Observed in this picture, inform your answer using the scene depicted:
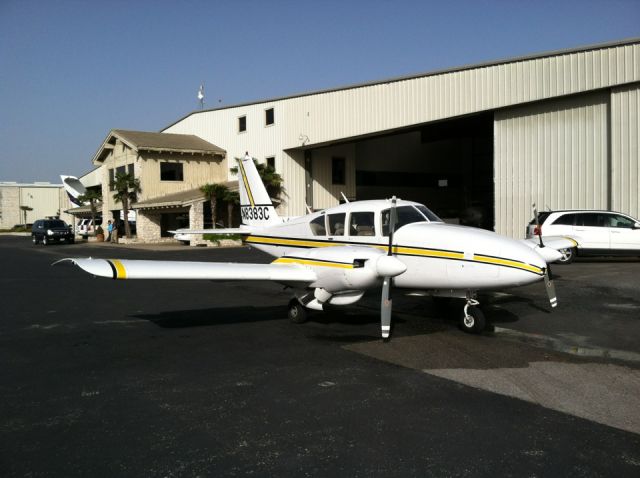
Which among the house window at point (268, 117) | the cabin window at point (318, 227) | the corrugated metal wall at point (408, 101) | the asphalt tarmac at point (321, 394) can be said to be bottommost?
the asphalt tarmac at point (321, 394)

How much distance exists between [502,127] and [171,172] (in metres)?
27.4

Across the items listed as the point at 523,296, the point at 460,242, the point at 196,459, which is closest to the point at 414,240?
the point at 460,242

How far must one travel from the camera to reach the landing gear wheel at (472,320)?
865 cm

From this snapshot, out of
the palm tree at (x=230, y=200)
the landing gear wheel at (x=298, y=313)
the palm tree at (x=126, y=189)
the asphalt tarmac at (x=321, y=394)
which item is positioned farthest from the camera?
the palm tree at (x=126, y=189)

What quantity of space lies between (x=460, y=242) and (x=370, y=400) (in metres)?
3.83

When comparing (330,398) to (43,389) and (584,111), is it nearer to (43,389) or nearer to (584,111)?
(43,389)

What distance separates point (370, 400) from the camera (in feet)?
18.2

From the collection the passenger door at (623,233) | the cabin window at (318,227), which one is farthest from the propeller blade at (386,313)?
the passenger door at (623,233)

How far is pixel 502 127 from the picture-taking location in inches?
937

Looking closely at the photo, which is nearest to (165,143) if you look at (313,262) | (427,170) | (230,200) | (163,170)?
(163,170)

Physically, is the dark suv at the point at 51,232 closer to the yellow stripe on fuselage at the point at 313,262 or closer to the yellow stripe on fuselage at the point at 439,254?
the yellow stripe on fuselage at the point at 439,254

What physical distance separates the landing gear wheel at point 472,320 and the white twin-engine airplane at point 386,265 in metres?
0.02

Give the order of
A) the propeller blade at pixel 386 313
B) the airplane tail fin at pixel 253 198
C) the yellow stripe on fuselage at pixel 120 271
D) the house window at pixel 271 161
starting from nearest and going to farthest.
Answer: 1. the propeller blade at pixel 386 313
2. the yellow stripe on fuselage at pixel 120 271
3. the airplane tail fin at pixel 253 198
4. the house window at pixel 271 161

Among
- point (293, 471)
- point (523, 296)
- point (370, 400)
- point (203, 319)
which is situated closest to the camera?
point (293, 471)
